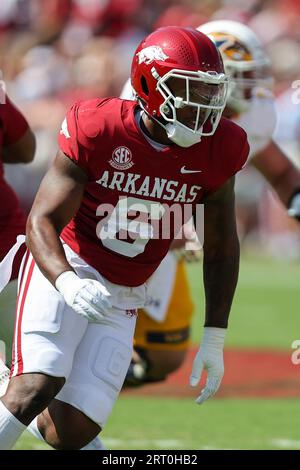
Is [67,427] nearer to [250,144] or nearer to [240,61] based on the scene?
[250,144]

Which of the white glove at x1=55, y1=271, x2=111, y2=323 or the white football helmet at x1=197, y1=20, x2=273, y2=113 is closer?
the white glove at x1=55, y1=271, x2=111, y2=323

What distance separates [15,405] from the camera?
3.82 m

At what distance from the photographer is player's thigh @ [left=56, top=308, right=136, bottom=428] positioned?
13.4 ft

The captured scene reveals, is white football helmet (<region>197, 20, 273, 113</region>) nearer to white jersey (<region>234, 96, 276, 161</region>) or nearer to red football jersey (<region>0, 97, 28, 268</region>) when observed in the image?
white jersey (<region>234, 96, 276, 161</region>)

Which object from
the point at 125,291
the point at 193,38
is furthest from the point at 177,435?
the point at 193,38

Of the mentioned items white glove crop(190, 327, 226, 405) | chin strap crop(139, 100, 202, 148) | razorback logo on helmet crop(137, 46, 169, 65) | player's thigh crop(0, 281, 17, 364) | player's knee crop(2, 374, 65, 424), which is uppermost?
razorback logo on helmet crop(137, 46, 169, 65)

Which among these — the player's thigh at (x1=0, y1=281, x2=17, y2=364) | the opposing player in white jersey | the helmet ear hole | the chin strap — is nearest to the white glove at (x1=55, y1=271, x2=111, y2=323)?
the chin strap

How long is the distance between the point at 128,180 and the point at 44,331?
66cm

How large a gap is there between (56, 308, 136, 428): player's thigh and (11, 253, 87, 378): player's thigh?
0.07m

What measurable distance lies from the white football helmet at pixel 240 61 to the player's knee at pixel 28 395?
2.36 meters

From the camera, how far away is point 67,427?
4098 mm

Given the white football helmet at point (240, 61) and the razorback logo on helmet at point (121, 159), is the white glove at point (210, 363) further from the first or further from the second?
the white football helmet at point (240, 61)

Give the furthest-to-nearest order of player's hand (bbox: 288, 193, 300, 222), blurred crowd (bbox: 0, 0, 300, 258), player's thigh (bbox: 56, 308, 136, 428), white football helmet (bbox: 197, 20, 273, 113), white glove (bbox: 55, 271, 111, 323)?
1. blurred crowd (bbox: 0, 0, 300, 258)
2. white football helmet (bbox: 197, 20, 273, 113)
3. player's hand (bbox: 288, 193, 300, 222)
4. player's thigh (bbox: 56, 308, 136, 428)
5. white glove (bbox: 55, 271, 111, 323)
